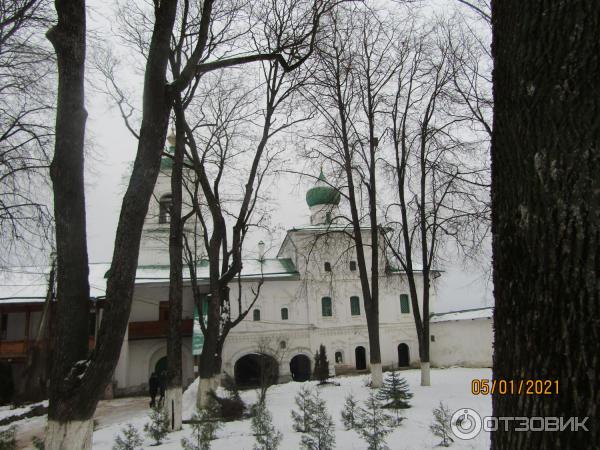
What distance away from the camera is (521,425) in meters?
1.72

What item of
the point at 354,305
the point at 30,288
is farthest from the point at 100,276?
the point at 354,305

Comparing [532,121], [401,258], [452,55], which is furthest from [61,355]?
[452,55]

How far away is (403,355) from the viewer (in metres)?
29.2

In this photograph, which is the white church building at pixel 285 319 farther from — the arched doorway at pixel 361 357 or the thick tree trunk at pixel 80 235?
the thick tree trunk at pixel 80 235

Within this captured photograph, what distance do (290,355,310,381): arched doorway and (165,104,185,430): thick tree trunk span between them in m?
19.4

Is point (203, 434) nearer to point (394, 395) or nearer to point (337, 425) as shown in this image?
point (337, 425)

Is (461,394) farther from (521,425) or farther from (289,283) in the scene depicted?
(289,283)


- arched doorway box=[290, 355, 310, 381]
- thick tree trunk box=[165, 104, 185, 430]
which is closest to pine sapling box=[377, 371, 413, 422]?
thick tree trunk box=[165, 104, 185, 430]

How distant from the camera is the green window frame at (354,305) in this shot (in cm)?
2925

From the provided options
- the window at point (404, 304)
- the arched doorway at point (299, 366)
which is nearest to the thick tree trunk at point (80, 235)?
the arched doorway at point (299, 366)

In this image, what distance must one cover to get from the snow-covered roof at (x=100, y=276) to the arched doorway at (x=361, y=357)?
5.98 m

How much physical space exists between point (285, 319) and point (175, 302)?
741 inches
